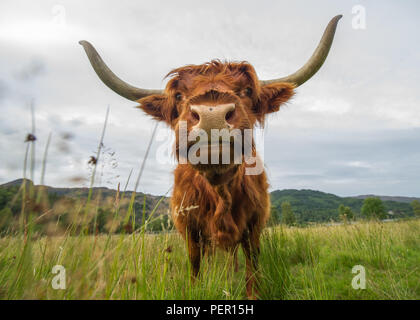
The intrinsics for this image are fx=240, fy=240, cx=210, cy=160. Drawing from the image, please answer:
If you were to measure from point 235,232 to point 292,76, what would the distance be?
2.41 metres

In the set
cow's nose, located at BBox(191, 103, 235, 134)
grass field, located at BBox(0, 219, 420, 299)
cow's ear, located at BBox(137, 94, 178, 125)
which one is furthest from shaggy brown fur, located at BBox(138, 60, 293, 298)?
cow's nose, located at BBox(191, 103, 235, 134)


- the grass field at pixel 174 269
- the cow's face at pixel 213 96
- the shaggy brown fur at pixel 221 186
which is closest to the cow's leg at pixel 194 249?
the shaggy brown fur at pixel 221 186

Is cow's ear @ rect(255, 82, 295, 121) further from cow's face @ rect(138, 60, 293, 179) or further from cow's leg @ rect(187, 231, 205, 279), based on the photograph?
cow's leg @ rect(187, 231, 205, 279)

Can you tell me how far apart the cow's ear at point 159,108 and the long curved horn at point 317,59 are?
5.83 ft

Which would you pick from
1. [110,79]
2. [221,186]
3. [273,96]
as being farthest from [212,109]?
[110,79]

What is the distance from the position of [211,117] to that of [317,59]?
7.63ft

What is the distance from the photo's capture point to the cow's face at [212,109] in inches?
80.0

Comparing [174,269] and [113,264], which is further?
[174,269]

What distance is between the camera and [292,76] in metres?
3.59

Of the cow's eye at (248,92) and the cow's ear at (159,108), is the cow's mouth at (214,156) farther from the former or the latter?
the cow's ear at (159,108)

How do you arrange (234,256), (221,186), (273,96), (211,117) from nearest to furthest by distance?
(211,117) < (221,186) < (273,96) < (234,256)

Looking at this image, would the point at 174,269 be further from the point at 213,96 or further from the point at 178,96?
the point at 178,96

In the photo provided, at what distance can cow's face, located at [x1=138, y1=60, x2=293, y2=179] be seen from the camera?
2.03 m

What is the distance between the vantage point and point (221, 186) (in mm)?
2771
